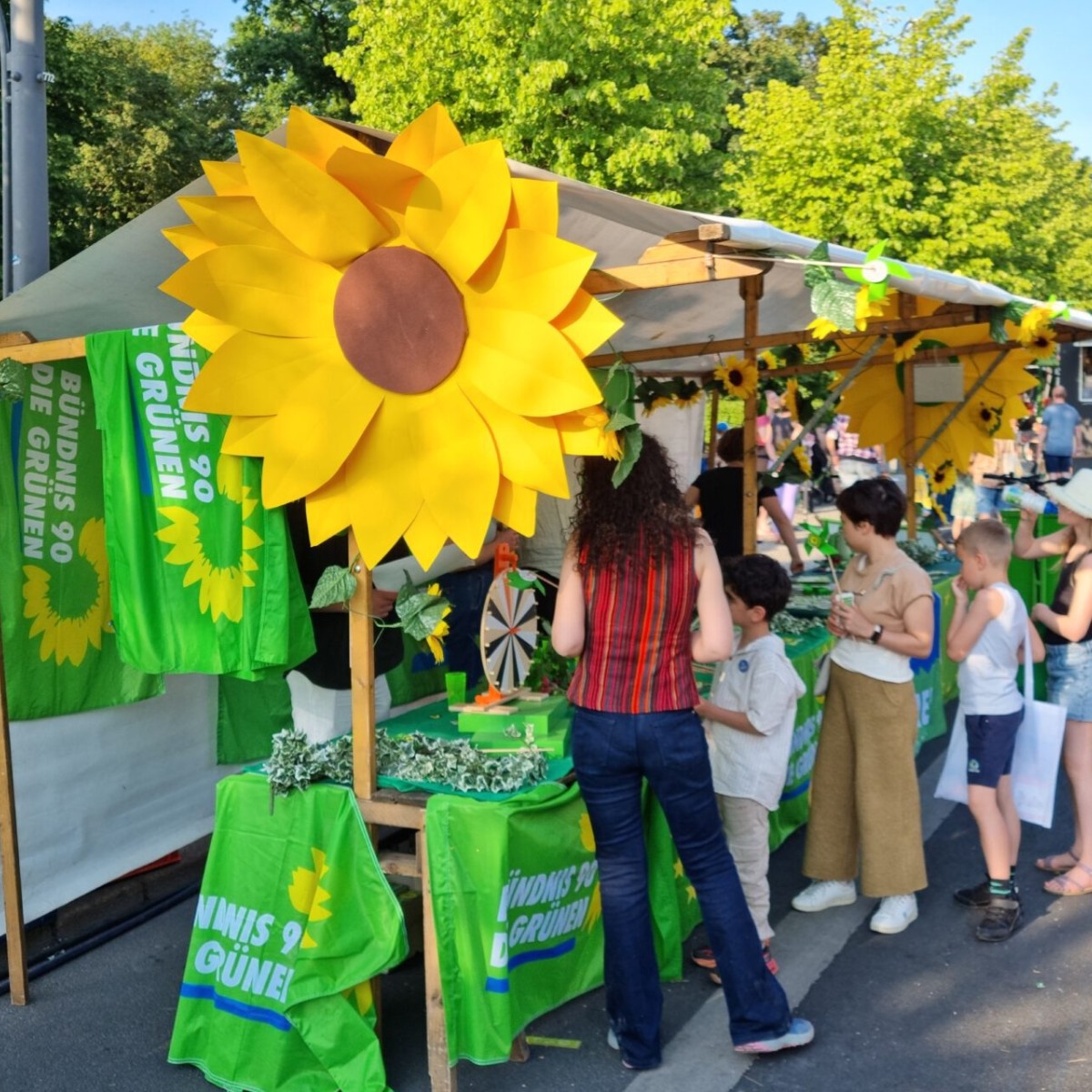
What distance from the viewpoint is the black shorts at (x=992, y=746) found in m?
3.76

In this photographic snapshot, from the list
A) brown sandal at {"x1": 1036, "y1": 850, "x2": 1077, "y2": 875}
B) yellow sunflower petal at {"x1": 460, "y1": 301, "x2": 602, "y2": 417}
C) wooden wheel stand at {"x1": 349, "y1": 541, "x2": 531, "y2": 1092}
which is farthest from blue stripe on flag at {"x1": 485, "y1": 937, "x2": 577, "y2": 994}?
brown sandal at {"x1": 1036, "y1": 850, "x2": 1077, "y2": 875}

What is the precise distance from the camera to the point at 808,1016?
330cm

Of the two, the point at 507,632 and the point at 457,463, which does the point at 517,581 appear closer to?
the point at 507,632

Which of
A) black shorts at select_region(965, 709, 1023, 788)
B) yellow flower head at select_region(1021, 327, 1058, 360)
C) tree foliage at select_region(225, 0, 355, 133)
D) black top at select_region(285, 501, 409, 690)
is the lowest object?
black shorts at select_region(965, 709, 1023, 788)

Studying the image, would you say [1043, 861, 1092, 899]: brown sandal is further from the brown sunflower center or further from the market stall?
the brown sunflower center

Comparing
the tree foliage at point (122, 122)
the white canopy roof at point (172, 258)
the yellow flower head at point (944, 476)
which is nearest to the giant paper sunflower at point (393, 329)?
the white canopy roof at point (172, 258)

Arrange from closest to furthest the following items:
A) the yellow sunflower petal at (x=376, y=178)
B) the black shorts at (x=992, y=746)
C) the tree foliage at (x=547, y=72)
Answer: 1. the yellow sunflower petal at (x=376, y=178)
2. the black shorts at (x=992, y=746)
3. the tree foliage at (x=547, y=72)

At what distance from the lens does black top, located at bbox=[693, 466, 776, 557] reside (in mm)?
5812

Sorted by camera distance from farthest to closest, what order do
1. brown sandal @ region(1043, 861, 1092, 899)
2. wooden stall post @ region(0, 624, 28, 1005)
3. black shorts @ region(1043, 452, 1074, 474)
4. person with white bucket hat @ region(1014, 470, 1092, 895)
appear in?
black shorts @ region(1043, 452, 1074, 474), brown sandal @ region(1043, 861, 1092, 899), person with white bucket hat @ region(1014, 470, 1092, 895), wooden stall post @ region(0, 624, 28, 1005)

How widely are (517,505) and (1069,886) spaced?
2.71m

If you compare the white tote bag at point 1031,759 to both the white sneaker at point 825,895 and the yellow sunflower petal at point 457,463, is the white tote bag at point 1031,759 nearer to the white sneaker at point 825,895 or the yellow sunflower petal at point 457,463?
the white sneaker at point 825,895

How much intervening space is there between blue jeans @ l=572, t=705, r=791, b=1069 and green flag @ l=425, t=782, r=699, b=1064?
0.20m

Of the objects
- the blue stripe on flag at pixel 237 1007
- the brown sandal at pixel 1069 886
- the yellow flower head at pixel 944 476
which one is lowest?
the brown sandal at pixel 1069 886

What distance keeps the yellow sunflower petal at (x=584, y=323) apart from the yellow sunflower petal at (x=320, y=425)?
49 cm
